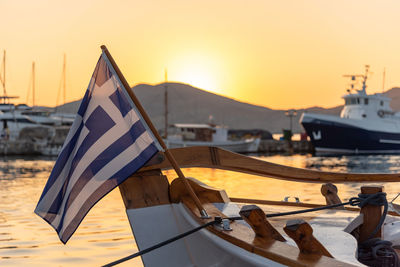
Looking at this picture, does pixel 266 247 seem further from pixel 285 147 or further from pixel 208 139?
pixel 285 147

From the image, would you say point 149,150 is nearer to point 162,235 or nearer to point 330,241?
point 162,235

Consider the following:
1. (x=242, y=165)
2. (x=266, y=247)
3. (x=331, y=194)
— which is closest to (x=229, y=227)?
(x=266, y=247)

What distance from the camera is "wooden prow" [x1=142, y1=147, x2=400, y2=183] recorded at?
6.02 meters

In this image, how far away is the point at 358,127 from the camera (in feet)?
219

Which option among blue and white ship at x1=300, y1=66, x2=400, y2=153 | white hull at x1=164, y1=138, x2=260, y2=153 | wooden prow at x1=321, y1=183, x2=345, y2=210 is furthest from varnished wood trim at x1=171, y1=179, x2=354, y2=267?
blue and white ship at x1=300, y1=66, x2=400, y2=153

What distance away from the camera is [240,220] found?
216 inches

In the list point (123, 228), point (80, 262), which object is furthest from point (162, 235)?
point (123, 228)

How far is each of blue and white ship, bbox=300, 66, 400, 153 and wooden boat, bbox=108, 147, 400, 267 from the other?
202ft

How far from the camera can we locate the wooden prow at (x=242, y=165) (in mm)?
6016

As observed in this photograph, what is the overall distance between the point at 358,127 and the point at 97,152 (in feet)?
211

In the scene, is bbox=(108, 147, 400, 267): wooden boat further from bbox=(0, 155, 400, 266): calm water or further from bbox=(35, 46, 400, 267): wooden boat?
bbox=(0, 155, 400, 266): calm water

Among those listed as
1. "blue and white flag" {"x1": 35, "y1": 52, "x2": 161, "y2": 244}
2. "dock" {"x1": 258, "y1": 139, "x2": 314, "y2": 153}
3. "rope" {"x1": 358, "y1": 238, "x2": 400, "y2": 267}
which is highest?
"blue and white flag" {"x1": 35, "y1": 52, "x2": 161, "y2": 244}

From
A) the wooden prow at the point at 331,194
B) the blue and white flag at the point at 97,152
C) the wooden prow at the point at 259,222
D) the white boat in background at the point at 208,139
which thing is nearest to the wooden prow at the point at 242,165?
the wooden prow at the point at 331,194

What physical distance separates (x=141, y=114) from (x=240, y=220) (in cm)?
132
